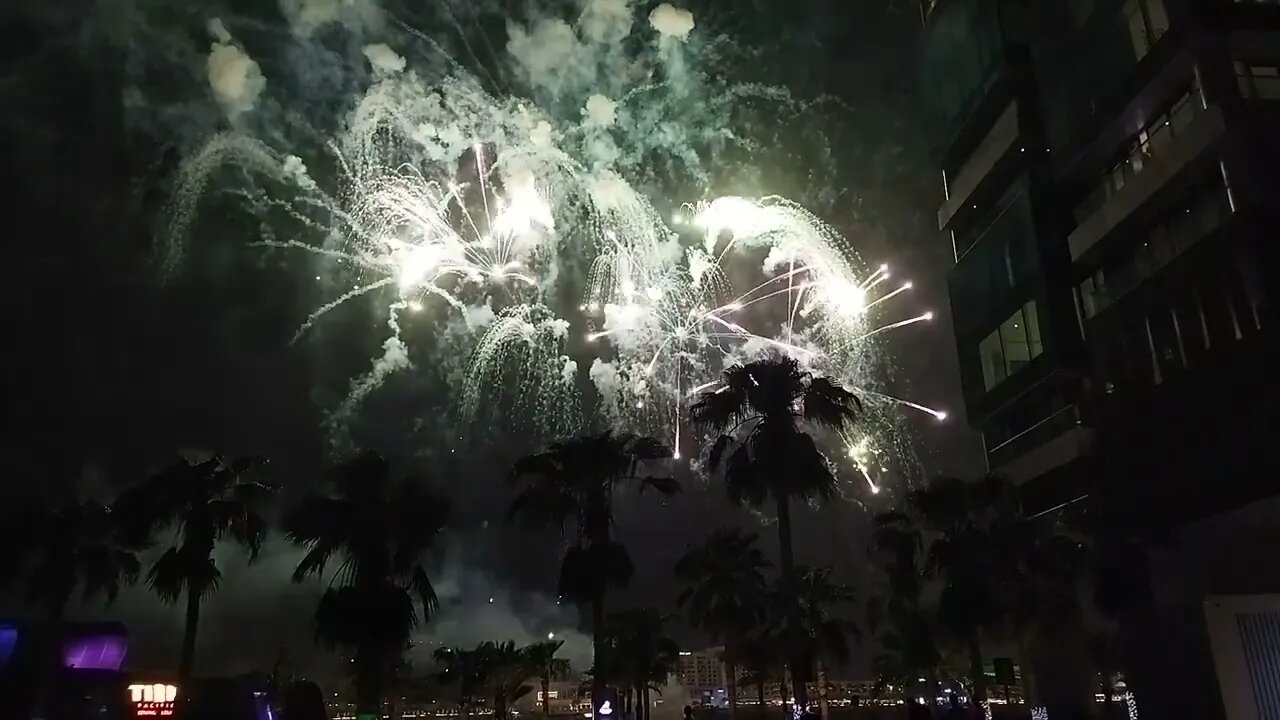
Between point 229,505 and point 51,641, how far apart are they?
13.5 metres

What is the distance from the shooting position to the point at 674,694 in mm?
87875

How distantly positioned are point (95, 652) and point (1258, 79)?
31.6 meters

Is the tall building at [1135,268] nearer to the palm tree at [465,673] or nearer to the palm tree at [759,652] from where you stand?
the palm tree at [759,652]

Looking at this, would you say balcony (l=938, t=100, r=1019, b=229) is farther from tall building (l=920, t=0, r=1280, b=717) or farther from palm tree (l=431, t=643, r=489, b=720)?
palm tree (l=431, t=643, r=489, b=720)

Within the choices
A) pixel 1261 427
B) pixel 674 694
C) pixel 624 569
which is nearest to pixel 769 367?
pixel 624 569

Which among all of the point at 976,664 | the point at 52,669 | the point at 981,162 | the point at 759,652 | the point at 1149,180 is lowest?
the point at 976,664

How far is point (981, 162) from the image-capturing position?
4722 cm

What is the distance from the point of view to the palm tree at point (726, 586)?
49.7m

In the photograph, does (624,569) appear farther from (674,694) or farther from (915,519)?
(674,694)

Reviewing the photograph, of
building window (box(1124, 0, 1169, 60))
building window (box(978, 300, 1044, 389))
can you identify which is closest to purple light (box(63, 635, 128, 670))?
building window (box(1124, 0, 1169, 60))

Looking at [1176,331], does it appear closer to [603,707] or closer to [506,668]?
[603,707]

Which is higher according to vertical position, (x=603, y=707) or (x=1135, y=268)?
(x=1135, y=268)

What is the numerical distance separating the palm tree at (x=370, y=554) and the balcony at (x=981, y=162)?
31189 millimetres

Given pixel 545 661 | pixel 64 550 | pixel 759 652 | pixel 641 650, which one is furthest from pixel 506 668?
pixel 64 550
